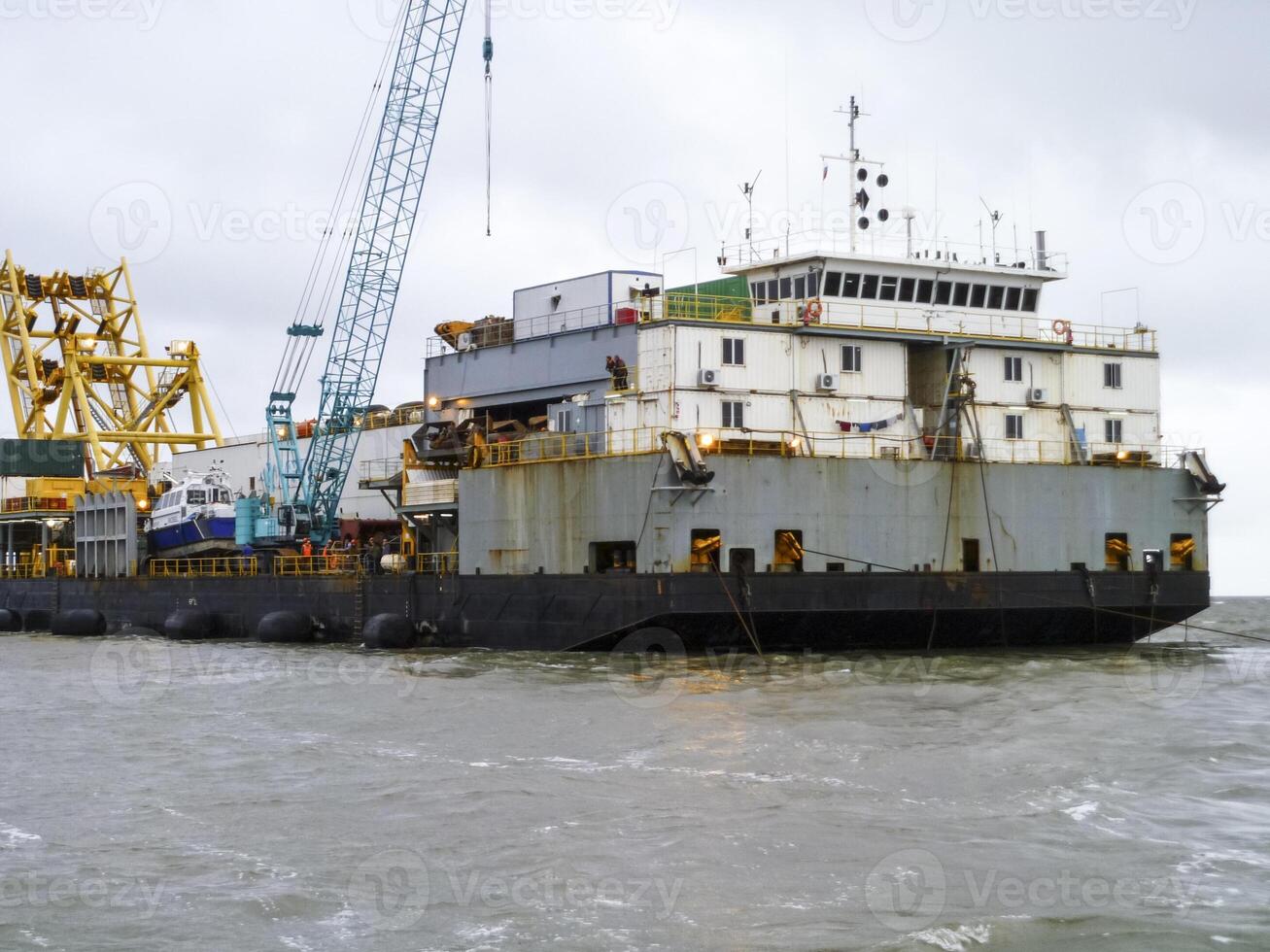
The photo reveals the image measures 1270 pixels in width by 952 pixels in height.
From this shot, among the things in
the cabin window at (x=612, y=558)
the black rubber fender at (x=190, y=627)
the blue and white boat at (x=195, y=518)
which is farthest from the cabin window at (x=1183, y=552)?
the blue and white boat at (x=195, y=518)

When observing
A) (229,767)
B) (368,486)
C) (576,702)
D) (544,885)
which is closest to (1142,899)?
(544,885)

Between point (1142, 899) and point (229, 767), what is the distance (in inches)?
503

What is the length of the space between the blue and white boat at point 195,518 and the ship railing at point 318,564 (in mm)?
4878

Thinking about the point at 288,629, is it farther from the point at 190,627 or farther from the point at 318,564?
the point at 190,627

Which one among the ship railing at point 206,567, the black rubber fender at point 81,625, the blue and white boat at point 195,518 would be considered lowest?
the black rubber fender at point 81,625

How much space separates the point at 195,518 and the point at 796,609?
91.9 ft

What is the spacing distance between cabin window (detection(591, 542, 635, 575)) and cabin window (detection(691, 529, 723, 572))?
1.57m

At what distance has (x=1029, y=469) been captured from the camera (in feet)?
126

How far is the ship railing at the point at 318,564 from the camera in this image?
157ft

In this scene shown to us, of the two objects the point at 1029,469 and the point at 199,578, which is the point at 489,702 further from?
the point at 199,578

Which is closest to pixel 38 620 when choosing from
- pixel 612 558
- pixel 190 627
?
pixel 190 627

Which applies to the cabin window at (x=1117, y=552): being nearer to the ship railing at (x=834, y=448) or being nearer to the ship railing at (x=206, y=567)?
the ship railing at (x=834, y=448)

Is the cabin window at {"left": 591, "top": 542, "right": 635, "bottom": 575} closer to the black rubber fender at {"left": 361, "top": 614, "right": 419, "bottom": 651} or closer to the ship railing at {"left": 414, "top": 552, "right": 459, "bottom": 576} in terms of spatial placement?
the ship railing at {"left": 414, "top": 552, "right": 459, "bottom": 576}

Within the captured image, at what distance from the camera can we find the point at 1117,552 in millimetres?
39656
